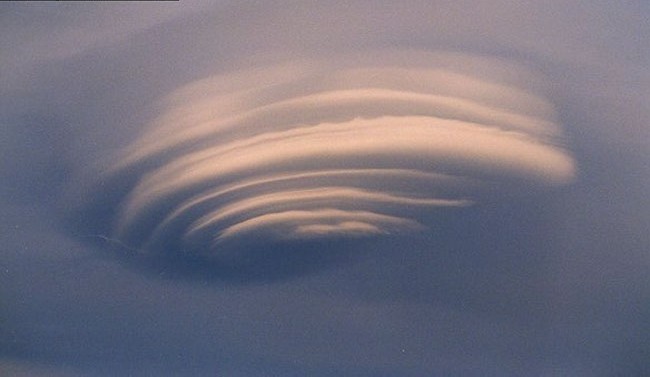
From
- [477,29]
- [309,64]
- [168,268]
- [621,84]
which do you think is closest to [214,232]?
[168,268]

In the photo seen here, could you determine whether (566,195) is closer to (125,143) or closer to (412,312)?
(412,312)

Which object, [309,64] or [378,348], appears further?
[378,348]

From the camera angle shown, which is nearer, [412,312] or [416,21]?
[416,21]

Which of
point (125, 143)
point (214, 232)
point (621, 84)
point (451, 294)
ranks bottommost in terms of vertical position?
point (451, 294)

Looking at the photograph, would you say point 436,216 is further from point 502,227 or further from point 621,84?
point 621,84

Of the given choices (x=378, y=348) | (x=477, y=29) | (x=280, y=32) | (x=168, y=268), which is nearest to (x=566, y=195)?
(x=477, y=29)

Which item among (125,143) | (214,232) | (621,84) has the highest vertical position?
(621,84)

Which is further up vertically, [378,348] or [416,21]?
[416,21]
